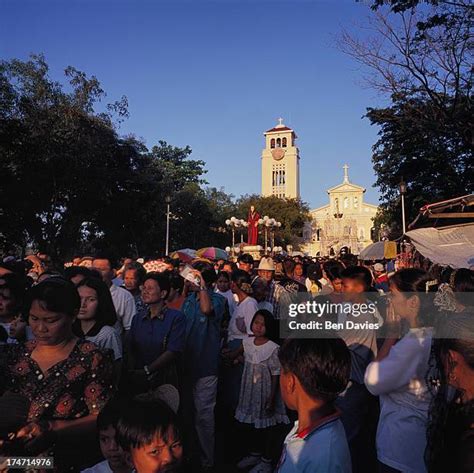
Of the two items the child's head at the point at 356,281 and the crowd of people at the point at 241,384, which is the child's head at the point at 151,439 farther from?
the child's head at the point at 356,281

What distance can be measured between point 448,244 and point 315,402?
293 inches

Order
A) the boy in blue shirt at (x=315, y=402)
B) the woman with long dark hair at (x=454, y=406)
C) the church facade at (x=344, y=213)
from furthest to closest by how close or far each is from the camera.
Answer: the church facade at (x=344, y=213) → the boy in blue shirt at (x=315, y=402) → the woman with long dark hair at (x=454, y=406)

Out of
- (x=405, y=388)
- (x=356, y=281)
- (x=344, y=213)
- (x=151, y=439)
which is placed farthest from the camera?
(x=344, y=213)

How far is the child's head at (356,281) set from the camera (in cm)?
379

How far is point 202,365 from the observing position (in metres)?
4.33

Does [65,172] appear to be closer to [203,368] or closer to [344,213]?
[203,368]

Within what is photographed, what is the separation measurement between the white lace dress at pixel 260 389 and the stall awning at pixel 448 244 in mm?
3755

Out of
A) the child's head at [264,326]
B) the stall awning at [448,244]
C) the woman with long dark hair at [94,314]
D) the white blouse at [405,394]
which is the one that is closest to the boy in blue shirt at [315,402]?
the white blouse at [405,394]

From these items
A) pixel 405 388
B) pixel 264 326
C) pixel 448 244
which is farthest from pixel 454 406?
pixel 448 244

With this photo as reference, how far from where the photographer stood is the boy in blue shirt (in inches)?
67.1

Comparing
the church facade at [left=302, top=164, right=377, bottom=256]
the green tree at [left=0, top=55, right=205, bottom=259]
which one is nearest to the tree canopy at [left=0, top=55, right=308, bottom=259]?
the green tree at [left=0, top=55, right=205, bottom=259]

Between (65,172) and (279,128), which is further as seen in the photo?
(279,128)

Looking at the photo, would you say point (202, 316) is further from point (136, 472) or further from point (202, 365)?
point (136, 472)

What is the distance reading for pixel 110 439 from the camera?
1.96 m
